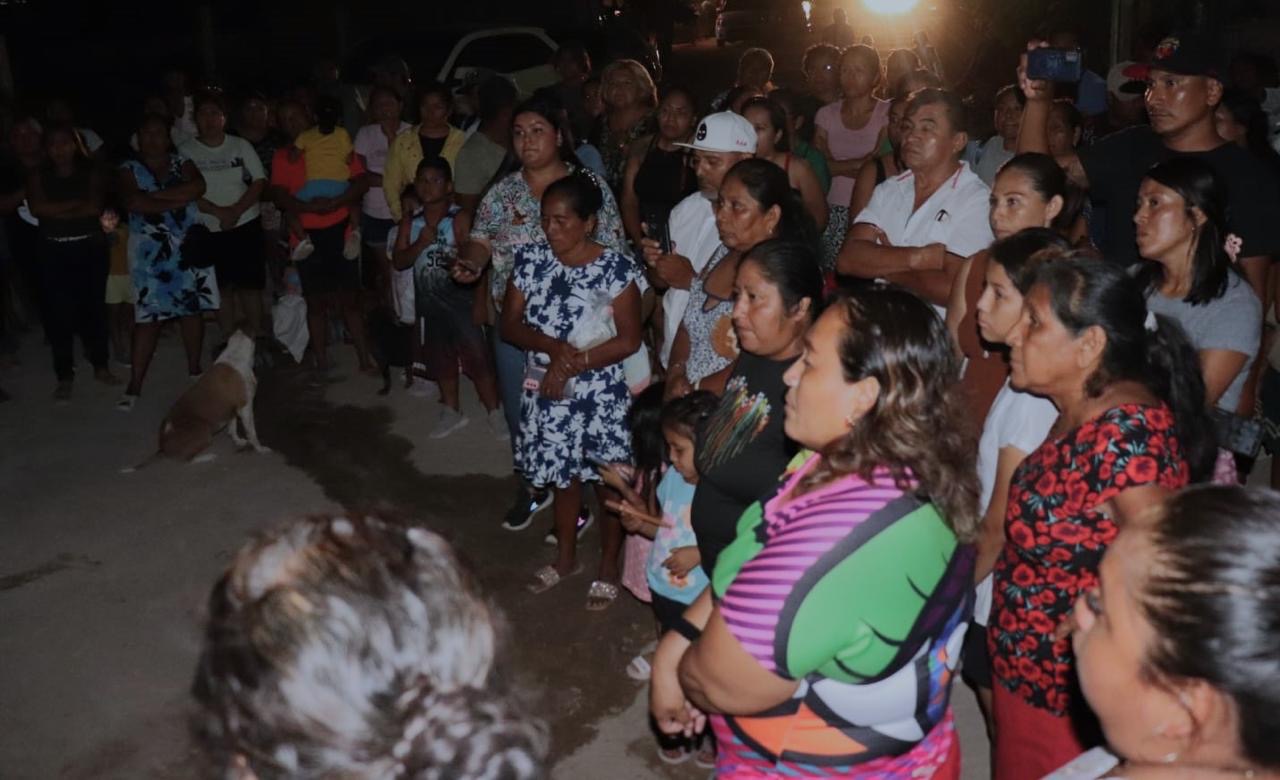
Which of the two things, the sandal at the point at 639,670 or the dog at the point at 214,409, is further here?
the dog at the point at 214,409

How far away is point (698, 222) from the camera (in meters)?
4.89

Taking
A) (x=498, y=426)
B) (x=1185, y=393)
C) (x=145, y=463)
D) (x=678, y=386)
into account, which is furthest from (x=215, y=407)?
(x=1185, y=393)

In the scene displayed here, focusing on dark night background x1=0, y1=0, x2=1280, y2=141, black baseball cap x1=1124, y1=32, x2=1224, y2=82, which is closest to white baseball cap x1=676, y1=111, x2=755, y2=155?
black baseball cap x1=1124, y1=32, x2=1224, y2=82

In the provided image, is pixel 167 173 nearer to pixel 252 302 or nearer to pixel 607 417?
pixel 252 302

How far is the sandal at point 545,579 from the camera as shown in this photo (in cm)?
511

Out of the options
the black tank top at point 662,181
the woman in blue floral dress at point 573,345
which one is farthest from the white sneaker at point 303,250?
the woman in blue floral dress at point 573,345

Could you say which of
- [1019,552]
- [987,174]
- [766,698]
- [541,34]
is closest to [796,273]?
[1019,552]

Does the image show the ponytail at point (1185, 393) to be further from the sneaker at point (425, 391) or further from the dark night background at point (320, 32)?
the dark night background at point (320, 32)

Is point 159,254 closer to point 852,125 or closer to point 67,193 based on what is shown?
point 67,193

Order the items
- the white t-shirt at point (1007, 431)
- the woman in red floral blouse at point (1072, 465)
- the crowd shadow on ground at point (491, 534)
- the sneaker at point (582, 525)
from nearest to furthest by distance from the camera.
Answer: the woman in red floral blouse at point (1072, 465), the white t-shirt at point (1007, 431), the crowd shadow on ground at point (491, 534), the sneaker at point (582, 525)

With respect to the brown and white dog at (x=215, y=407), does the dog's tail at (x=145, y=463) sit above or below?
below

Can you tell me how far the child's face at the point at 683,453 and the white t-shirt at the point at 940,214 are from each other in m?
1.44

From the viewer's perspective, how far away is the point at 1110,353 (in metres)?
2.69

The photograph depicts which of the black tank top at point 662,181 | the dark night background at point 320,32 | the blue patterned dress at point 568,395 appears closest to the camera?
the blue patterned dress at point 568,395
